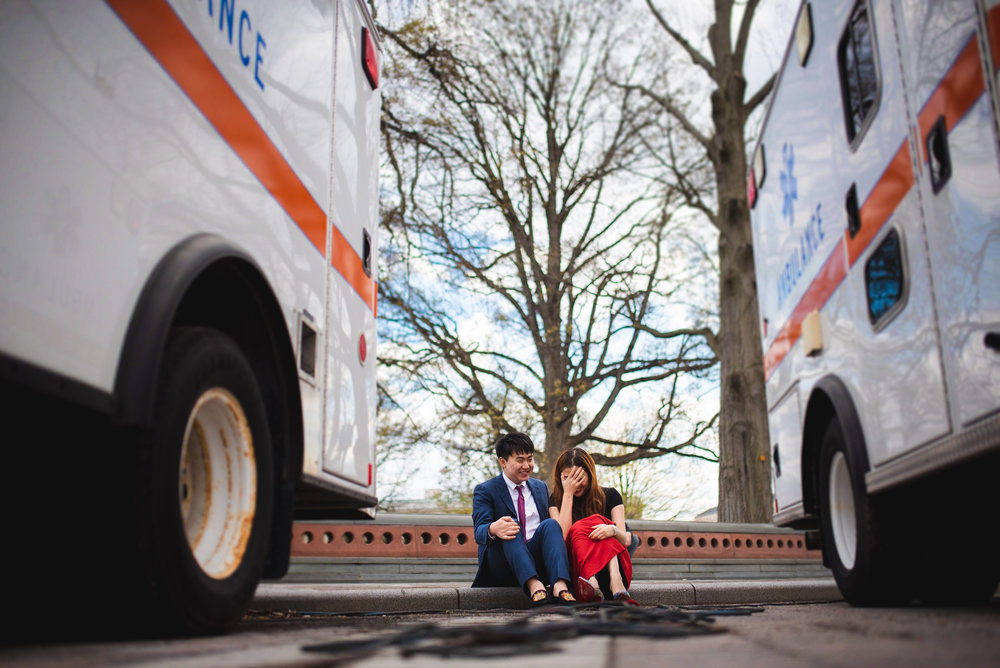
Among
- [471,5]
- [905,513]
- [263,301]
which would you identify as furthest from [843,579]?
[471,5]

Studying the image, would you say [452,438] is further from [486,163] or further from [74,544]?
[74,544]

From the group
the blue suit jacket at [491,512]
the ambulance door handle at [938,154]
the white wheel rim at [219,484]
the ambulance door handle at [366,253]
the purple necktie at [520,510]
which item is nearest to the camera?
the white wheel rim at [219,484]

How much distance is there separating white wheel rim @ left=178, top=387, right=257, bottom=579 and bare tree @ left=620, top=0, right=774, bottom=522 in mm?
10259

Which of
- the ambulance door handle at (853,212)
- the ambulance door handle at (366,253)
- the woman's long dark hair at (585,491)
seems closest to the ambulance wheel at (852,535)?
the ambulance door handle at (853,212)

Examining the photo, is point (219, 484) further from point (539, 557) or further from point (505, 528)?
point (539, 557)

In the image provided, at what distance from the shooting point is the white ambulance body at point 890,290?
2943 mm

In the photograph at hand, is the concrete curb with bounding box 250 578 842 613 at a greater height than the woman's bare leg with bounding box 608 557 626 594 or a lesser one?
lesser

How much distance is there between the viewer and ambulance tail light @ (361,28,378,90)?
194 inches

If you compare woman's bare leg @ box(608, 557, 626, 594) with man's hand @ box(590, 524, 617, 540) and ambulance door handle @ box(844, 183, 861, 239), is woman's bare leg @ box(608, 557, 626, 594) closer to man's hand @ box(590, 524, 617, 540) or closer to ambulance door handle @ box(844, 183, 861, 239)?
man's hand @ box(590, 524, 617, 540)

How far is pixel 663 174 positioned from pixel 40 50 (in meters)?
16.6

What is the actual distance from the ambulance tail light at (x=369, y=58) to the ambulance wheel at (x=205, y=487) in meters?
2.48

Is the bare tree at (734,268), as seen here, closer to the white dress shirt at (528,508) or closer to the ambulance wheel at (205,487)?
the white dress shirt at (528,508)

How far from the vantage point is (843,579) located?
4.66 metres

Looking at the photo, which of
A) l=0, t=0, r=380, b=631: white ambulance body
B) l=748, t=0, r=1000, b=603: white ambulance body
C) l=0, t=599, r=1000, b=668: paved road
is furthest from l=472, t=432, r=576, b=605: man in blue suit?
l=0, t=599, r=1000, b=668: paved road
